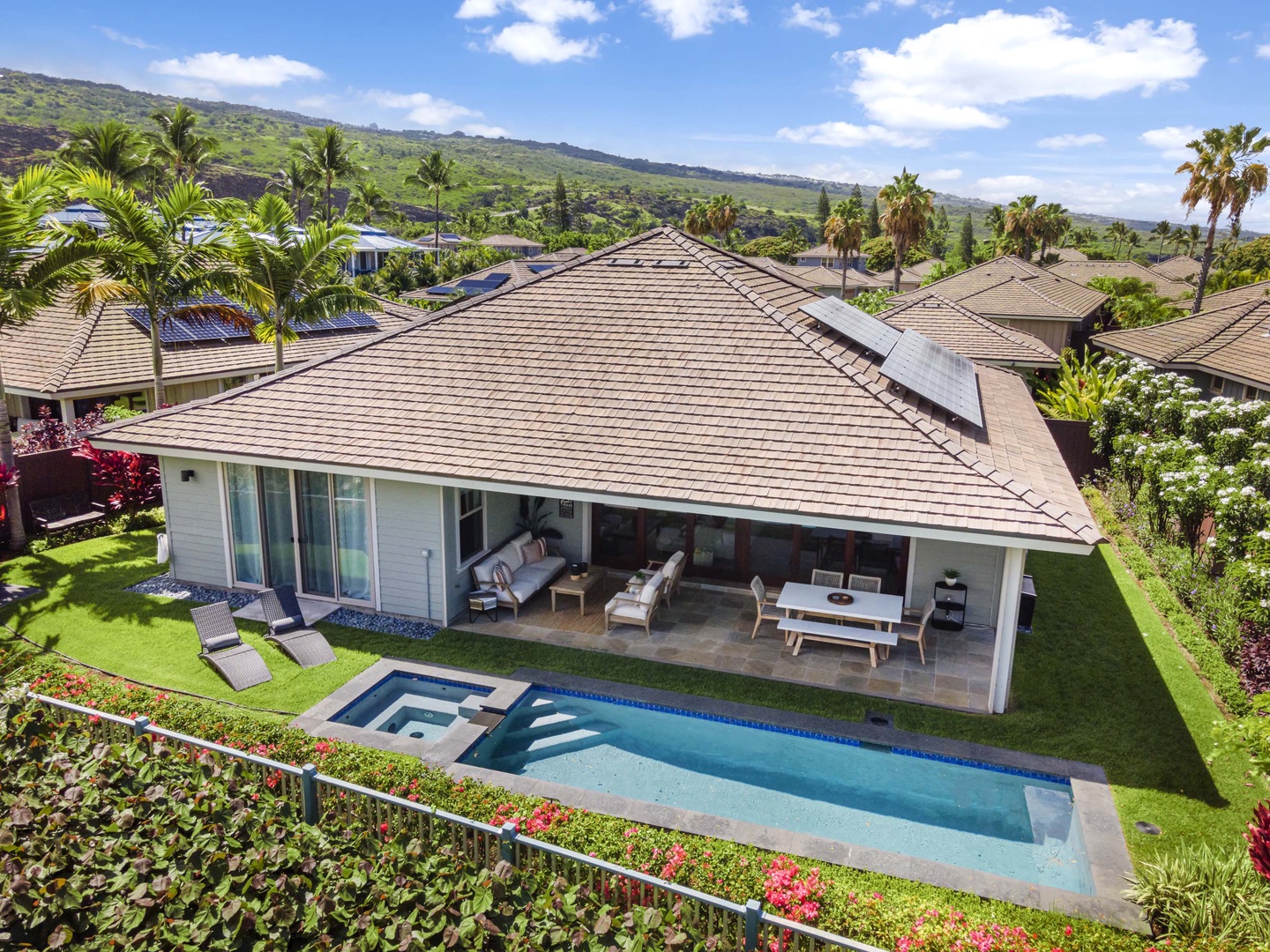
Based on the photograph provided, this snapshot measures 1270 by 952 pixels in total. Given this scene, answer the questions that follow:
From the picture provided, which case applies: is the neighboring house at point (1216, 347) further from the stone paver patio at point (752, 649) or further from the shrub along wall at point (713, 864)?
the shrub along wall at point (713, 864)

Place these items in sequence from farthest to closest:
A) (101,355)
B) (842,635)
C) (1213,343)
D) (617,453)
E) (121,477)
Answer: (1213,343), (101,355), (121,477), (617,453), (842,635)

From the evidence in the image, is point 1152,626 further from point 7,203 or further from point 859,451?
point 7,203

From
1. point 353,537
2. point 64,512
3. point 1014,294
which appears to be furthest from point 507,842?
point 1014,294

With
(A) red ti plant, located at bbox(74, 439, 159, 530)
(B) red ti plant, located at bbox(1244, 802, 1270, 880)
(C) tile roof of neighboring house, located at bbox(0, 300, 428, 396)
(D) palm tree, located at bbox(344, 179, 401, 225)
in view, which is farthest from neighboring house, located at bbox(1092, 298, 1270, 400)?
(D) palm tree, located at bbox(344, 179, 401, 225)

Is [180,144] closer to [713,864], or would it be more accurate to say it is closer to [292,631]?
[292,631]

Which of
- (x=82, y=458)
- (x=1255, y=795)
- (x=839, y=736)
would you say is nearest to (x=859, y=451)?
(x=839, y=736)

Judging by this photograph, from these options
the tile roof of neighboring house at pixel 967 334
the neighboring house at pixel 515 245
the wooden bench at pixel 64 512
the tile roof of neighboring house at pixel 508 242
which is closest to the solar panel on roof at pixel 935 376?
the tile roof of neighboring house at pixel 967 334

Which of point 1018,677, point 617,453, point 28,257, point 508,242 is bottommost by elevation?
point 1018,677
